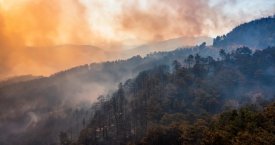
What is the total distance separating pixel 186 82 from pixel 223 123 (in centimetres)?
7237

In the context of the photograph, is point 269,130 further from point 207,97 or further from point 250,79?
point 250,79

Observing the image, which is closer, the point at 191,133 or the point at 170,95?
the point at 191,133

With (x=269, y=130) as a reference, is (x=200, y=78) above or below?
above

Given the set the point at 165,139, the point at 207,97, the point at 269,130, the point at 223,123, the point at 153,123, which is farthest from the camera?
the point at 207,97

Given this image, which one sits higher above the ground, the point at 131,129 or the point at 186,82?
the point at 186,82

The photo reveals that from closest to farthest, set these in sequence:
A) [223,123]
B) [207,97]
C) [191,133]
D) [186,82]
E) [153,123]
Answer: [223,123], [191,133], [153,123], [207,97], [186,82]

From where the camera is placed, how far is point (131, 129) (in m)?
142

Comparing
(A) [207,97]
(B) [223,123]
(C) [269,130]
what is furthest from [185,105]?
(C) [269,130]

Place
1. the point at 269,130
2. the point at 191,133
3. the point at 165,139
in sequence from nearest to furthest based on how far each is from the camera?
the point at 269,130
the point at 191,133
the point at 165,139

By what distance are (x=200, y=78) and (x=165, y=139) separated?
50.8 m

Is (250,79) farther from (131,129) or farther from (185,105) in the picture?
(131,129)

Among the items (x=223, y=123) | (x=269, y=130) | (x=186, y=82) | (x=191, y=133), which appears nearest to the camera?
(x=269, y=130)

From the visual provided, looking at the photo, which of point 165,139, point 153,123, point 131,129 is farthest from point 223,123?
point 131,129

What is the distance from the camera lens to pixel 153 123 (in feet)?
406
